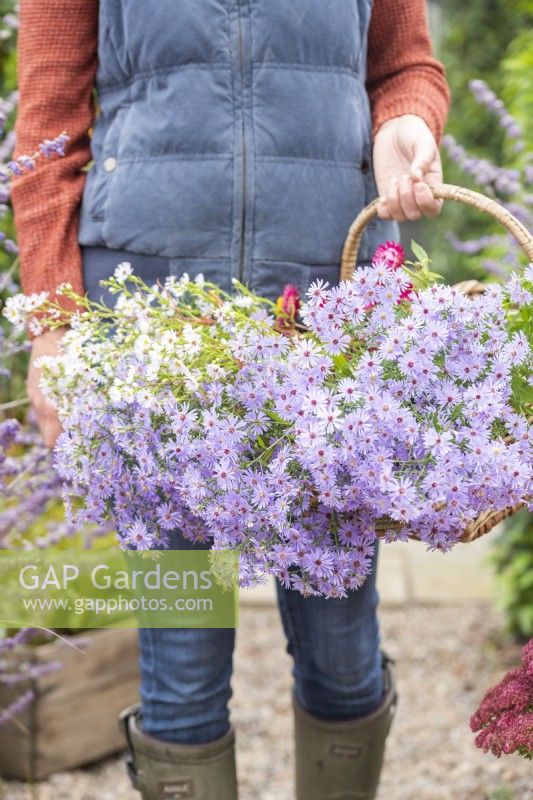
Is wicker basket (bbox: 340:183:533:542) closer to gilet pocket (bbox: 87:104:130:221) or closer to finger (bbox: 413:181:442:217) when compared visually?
finger (bbox: 413:181:442:217)

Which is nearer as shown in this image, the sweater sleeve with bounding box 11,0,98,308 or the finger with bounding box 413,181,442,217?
the finger with bounding box 413,181,442,217

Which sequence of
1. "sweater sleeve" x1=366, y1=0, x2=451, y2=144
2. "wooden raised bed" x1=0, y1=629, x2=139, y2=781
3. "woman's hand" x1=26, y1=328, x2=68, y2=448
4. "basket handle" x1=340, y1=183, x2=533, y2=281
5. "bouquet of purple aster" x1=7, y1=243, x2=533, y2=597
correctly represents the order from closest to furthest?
"bouquet of purple aster" x1=7, y1=243, x2=533, y2=597 < "basket handle" x1=340, y1=183, x2=533, y2=281 < "woman's hand" x1=26, y1=328, x2=68, y2=448 < "sweater sleeve" x1=366, y1=0, x2=451, y2=144 < "wooden raised bed" x1=0, y1=629, x2=139, y2=781

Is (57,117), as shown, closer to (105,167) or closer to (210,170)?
(105,167)

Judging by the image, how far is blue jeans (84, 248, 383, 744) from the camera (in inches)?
62.0

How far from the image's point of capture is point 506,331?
1261mm

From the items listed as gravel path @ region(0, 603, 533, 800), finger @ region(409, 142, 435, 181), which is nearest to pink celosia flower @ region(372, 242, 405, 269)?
finger @ region(409, 142, 435, 181)

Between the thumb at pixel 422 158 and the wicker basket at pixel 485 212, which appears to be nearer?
the wicker basket at pixel 485 212

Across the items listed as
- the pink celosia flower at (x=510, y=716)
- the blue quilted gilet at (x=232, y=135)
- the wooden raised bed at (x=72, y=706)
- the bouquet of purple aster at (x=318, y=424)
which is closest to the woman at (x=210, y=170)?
the blue quilted gilet at (x=232, y=135)

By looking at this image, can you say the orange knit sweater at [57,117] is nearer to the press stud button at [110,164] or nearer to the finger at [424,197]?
the press stud button at [110,164]

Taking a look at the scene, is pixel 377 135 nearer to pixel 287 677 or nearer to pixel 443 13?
pixel 287 677

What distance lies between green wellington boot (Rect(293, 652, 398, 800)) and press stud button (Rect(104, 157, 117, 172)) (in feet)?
3.30

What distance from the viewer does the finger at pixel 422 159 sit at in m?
1.45

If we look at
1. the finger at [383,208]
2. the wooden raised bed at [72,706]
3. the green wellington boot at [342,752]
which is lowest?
the wooden raised bed at [72,706]

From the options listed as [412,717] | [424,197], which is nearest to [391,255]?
[424,197]
